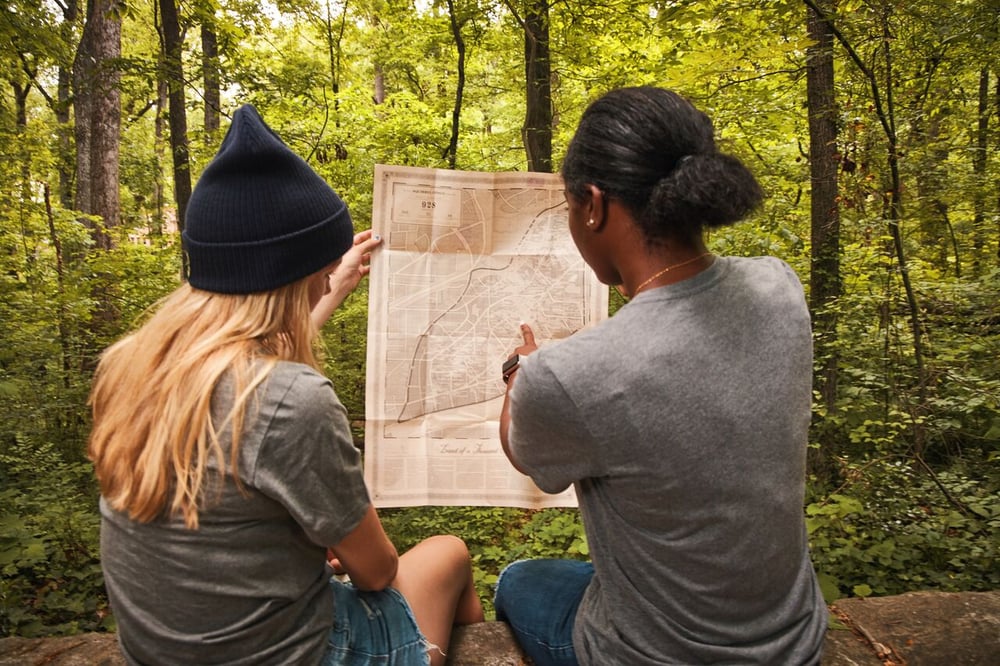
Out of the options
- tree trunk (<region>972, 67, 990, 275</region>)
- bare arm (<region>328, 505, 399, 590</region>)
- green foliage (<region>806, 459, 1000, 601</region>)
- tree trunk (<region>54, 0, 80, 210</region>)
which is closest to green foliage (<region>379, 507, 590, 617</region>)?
green foliage (<region>806, 459, 1000, 601</region>)

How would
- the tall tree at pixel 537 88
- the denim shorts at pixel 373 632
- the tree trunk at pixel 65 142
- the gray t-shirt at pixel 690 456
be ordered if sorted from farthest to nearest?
the tree trunk at pixel 65 142, the tall tree at pixel 537 88, the denim shorts at pixel 373 632, the gray t-shirt at pixel 690 456

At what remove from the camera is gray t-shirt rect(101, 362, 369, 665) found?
112cm

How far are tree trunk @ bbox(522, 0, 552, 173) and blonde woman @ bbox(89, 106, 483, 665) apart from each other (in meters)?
2.82

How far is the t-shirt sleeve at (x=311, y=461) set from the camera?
1114 millimetres

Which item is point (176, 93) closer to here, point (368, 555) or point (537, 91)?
point (537, 91)

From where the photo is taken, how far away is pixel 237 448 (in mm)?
1096

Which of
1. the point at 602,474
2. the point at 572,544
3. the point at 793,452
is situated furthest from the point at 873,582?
the point at 602,474

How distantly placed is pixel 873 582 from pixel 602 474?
2.51m

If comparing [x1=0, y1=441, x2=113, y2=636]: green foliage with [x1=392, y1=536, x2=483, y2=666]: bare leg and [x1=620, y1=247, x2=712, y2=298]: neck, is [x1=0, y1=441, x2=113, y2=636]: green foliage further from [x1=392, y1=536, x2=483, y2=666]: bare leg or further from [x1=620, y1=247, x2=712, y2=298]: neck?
[x1=620, y1=247, x2=712, y2=298]: neck

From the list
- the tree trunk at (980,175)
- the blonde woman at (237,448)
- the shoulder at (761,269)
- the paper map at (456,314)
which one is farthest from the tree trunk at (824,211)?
the blonde woman at (237,448)

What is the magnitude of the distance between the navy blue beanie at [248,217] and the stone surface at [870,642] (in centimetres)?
126

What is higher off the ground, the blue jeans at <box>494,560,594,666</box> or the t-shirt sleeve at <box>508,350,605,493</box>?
the t-shirt sleeve at <box>508,350,605,493</box>

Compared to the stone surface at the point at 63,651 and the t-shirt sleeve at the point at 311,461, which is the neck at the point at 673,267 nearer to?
the t-shirt sleeve at the point at 311,461

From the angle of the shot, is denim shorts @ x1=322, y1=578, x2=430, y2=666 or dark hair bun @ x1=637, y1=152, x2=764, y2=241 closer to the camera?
dark hair bun @ x1=637, y1=152, x2=764, y2=241
